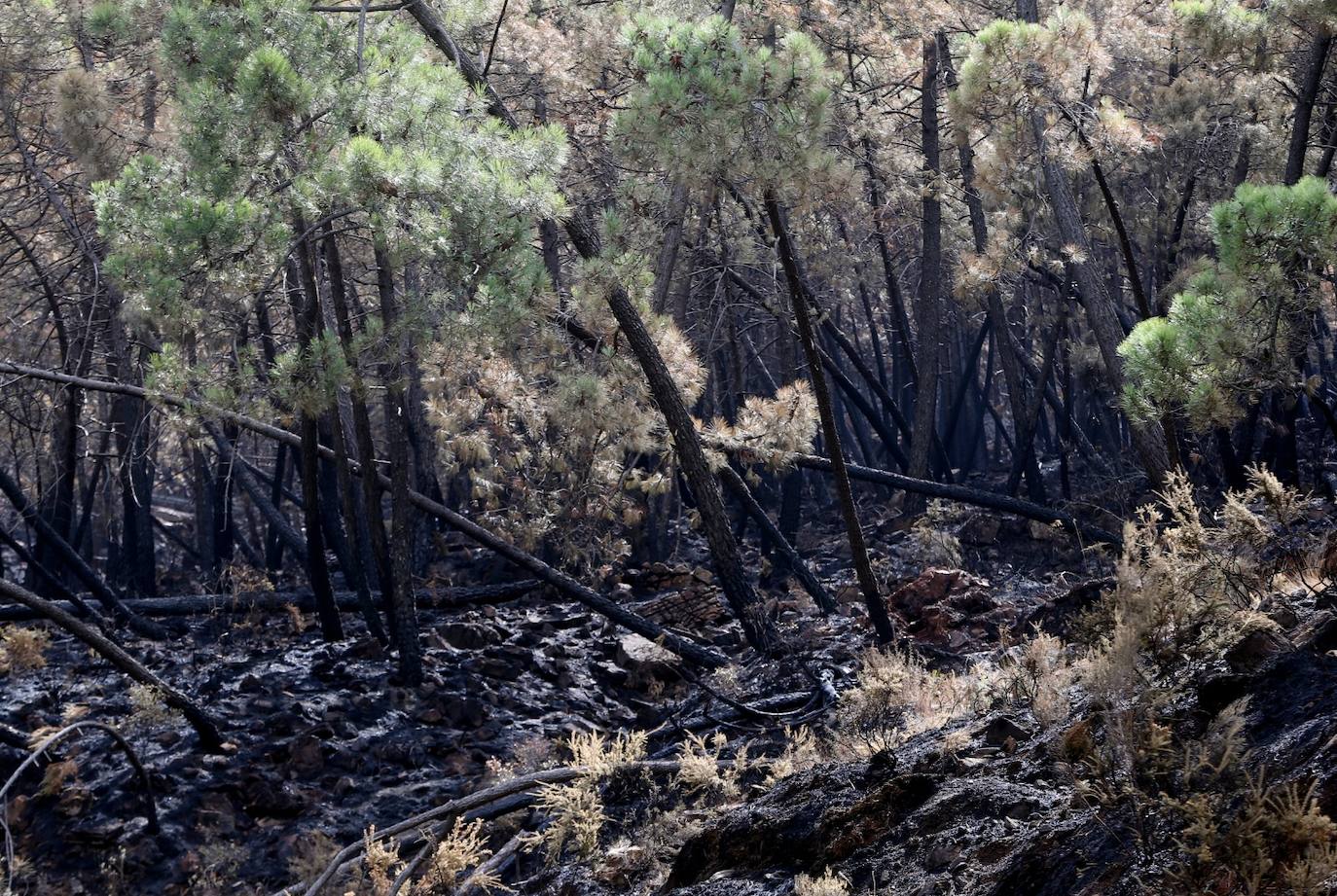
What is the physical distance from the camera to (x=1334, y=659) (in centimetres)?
490

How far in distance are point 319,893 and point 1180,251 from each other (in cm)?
1553

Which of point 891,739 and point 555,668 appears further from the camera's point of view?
point 555,668

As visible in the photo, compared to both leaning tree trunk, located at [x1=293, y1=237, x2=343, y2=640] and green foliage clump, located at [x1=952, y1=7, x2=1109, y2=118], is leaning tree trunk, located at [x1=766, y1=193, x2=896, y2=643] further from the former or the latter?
leaning tree trunk, located at [x1=293, y1=237, x2=343, y2=640]

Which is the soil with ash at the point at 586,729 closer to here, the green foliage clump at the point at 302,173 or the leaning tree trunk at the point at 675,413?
the leaning tree trunk at the point at 675,413

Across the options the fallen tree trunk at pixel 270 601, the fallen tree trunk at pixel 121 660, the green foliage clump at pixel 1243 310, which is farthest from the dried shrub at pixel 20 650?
the green foliage clump at pixel 1243 310

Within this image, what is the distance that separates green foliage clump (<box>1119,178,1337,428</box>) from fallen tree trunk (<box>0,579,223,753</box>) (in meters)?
7.28

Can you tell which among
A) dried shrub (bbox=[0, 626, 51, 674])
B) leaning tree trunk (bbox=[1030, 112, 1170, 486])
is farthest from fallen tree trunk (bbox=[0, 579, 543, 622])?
leaning tree trunk (bbox=[1030, 112, 1170, 486])

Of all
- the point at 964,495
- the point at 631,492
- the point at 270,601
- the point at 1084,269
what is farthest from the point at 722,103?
the point at 631,492

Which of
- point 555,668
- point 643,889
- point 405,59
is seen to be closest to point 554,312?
point 405,59

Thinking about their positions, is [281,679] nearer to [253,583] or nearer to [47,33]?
[253,583]

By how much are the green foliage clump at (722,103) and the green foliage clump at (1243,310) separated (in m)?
2.47

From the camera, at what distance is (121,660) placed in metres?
9.44

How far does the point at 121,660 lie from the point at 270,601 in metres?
4.25

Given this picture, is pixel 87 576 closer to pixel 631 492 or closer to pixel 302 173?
pixel 302 173
